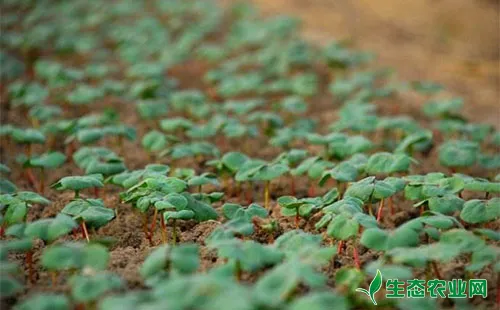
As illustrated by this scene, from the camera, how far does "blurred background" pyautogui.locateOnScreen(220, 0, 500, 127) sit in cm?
548

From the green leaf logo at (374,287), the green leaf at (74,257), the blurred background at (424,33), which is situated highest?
the green leaf at (74,257)

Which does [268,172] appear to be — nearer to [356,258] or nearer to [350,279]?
[356,258]

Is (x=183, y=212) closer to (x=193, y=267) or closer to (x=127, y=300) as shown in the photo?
(x=193, y=267)

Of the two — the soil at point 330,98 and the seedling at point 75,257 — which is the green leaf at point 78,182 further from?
the seedling at point 75,257

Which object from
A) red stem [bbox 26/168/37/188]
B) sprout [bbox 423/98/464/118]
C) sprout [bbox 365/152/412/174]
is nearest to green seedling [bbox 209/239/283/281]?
sprout [bbox 365/152/412/174]

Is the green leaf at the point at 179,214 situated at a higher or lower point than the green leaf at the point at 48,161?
higher

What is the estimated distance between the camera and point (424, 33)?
6.54 metres

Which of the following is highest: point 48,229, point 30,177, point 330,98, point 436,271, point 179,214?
point 48,229

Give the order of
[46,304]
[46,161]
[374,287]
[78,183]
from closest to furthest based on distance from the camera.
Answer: [46,304] < [374,287] < [78,183] < [46,161]

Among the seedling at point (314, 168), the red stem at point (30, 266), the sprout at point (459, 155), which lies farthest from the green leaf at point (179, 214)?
the sprout at point (459, 155)
